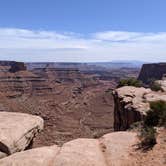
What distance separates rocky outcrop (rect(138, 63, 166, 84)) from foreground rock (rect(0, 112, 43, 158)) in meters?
119

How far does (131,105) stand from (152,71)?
12288 centimetres

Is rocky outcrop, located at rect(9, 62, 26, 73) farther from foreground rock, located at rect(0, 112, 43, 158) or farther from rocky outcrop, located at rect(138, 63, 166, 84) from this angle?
foreground rock, located at rect(0, 112, 43, 158)

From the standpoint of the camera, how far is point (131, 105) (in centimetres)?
2681

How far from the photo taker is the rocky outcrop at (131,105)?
24875 mm

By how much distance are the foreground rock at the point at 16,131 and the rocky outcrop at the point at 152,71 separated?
119 metres

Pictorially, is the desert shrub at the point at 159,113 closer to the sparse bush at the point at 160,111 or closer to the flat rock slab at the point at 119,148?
the sparse bush at the point at 160,111

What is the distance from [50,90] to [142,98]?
119992 mm

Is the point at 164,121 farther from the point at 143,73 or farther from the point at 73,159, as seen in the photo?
the point at 143,73

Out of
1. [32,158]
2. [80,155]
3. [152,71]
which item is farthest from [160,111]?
[152,71]

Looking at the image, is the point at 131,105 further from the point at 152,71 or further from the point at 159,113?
the point at 152,71

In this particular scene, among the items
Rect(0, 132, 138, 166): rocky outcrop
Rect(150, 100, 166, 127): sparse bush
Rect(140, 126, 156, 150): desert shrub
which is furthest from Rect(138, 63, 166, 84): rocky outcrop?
Rect(0, 132, 138, 166): rocky outcrop

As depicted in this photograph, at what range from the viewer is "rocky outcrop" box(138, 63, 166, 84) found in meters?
137

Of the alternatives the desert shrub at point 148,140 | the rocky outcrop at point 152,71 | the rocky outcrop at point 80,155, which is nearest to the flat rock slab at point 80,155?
the rocky outcrop at point 80,155

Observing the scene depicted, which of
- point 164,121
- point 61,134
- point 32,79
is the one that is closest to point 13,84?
point 32,79
